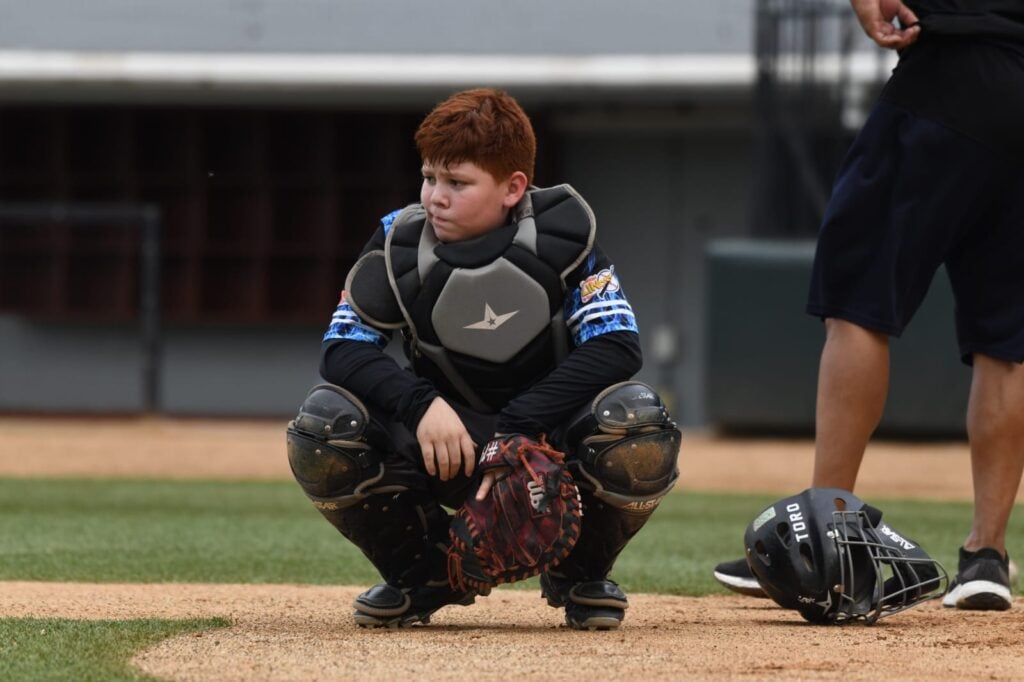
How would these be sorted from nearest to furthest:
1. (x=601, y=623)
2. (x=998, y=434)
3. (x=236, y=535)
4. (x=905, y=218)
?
(x=601, y=623), (x=905, y=218), (x=998, y=434), (x=236, y=535)

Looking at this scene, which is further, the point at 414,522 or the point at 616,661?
the point at 414,522

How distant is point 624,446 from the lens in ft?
12.1

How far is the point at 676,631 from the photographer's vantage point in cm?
385

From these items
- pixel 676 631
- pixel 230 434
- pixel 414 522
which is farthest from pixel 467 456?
pixel 230 434

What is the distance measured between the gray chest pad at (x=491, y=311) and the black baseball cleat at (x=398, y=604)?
537mm

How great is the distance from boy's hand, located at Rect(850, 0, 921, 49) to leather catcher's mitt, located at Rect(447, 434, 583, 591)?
1.42m

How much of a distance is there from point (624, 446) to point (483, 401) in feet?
1.20

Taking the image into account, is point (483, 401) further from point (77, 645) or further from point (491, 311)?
point (77, 645)

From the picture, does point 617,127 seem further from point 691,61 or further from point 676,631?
point 676,631

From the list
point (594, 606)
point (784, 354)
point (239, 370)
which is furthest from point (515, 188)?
point (239, 370)

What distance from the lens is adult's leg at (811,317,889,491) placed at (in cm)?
442

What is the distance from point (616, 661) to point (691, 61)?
38.0 ft

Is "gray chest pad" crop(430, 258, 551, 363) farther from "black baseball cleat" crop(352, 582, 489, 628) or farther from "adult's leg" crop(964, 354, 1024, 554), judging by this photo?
"adult's leg" crop(964, 354, 1024, 554)

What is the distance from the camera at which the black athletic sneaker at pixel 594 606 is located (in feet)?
12.7
